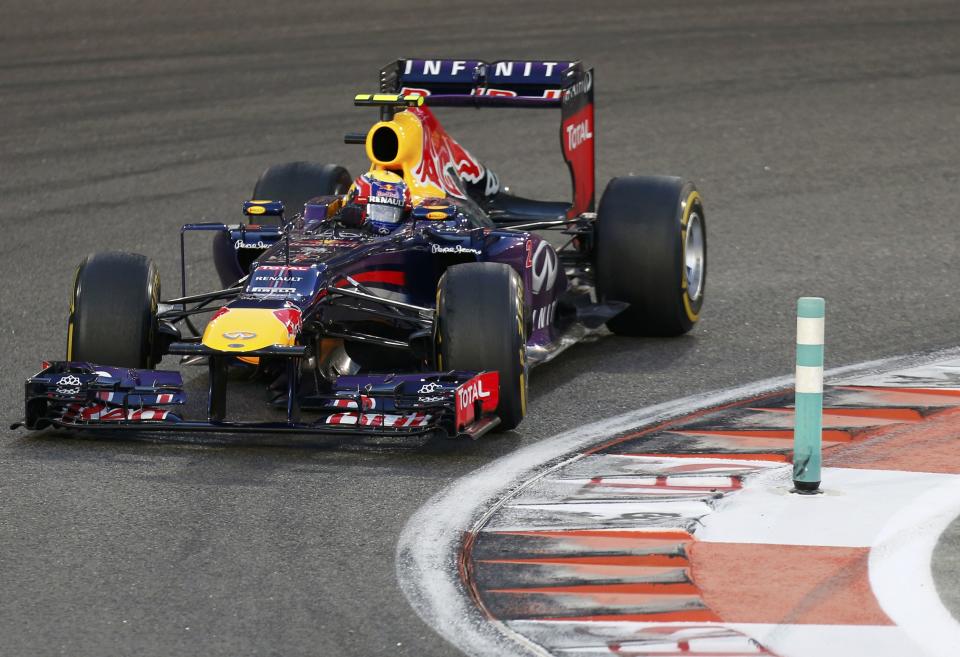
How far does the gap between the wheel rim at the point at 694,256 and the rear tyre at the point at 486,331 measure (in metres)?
2.41

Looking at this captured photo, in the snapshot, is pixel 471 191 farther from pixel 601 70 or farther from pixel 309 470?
pixel 601 70

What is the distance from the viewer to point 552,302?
9.20m

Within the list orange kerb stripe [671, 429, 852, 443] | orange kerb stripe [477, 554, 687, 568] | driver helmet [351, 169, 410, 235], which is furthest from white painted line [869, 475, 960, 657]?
driver helmet [351, 169, 410, 235]

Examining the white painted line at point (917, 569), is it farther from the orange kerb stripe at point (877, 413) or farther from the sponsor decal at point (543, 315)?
the sponsor decal at point (543, 315)

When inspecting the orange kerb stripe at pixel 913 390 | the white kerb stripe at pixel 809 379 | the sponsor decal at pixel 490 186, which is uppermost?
the sponsor decal at pixel 490 186

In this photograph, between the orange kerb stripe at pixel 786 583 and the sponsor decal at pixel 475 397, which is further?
the sponsor decal at pixel 475 397

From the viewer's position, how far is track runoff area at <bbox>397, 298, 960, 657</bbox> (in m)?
5.25

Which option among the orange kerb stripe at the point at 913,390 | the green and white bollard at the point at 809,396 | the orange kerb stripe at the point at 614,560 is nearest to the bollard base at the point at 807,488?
the green and white bollard at the point at 809,396

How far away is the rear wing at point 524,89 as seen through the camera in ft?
32.7

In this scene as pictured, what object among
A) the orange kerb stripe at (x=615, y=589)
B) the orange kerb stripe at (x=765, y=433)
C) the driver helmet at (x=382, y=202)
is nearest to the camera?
the orange kerb stripe at (x=615, y=589)

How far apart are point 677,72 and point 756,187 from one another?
435cm

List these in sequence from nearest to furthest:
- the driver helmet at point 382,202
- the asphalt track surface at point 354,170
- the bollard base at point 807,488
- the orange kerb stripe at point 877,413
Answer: the asphalt track surface at point 354,170, the bollard base at point 807,488, the orange kerb stripe at point 877,413, the driver helmet at point 382,202

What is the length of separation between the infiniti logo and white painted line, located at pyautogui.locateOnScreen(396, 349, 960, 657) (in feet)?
3.57

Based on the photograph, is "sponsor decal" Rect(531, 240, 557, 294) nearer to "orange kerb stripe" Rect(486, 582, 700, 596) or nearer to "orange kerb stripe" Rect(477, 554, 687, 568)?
"orange kerb stripe" Rect(477, 554, 687, 568)
